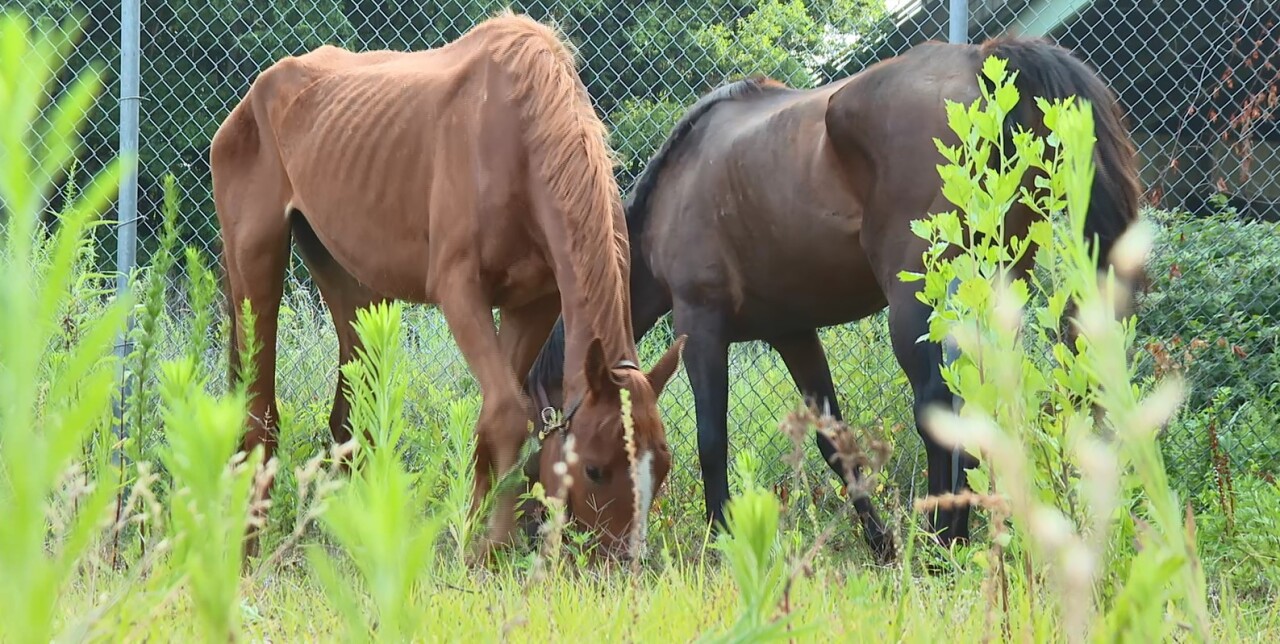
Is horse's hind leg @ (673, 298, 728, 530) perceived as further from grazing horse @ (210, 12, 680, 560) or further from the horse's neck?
the horse's neck

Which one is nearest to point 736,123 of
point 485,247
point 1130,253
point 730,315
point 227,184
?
point 730,315

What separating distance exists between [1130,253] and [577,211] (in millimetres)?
2969

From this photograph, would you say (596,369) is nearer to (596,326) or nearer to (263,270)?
(596,326)

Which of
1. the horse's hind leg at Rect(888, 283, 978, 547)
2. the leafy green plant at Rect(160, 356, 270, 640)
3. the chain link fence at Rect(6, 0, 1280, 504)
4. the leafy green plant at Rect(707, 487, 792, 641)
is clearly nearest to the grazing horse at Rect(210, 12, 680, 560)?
the chain link fence at Rect(6, 0, 1280, 504)

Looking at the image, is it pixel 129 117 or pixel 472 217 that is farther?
pixel 129 117

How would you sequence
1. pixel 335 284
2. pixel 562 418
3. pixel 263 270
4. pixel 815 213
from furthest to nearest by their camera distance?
pixel 335 284, pixel 263 270, pixel 815 213, pixel 562 418

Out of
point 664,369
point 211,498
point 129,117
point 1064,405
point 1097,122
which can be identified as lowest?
→ point 664,369

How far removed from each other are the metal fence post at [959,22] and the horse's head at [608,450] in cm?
221

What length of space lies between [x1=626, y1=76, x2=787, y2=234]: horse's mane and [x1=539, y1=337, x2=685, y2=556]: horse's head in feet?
7.01

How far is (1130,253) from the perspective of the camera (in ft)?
2.03

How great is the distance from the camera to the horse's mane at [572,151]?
3482 millimetres

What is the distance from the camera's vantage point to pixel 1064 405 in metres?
1.25

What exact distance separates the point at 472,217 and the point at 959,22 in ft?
7.11

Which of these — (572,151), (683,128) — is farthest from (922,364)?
(683,128)
